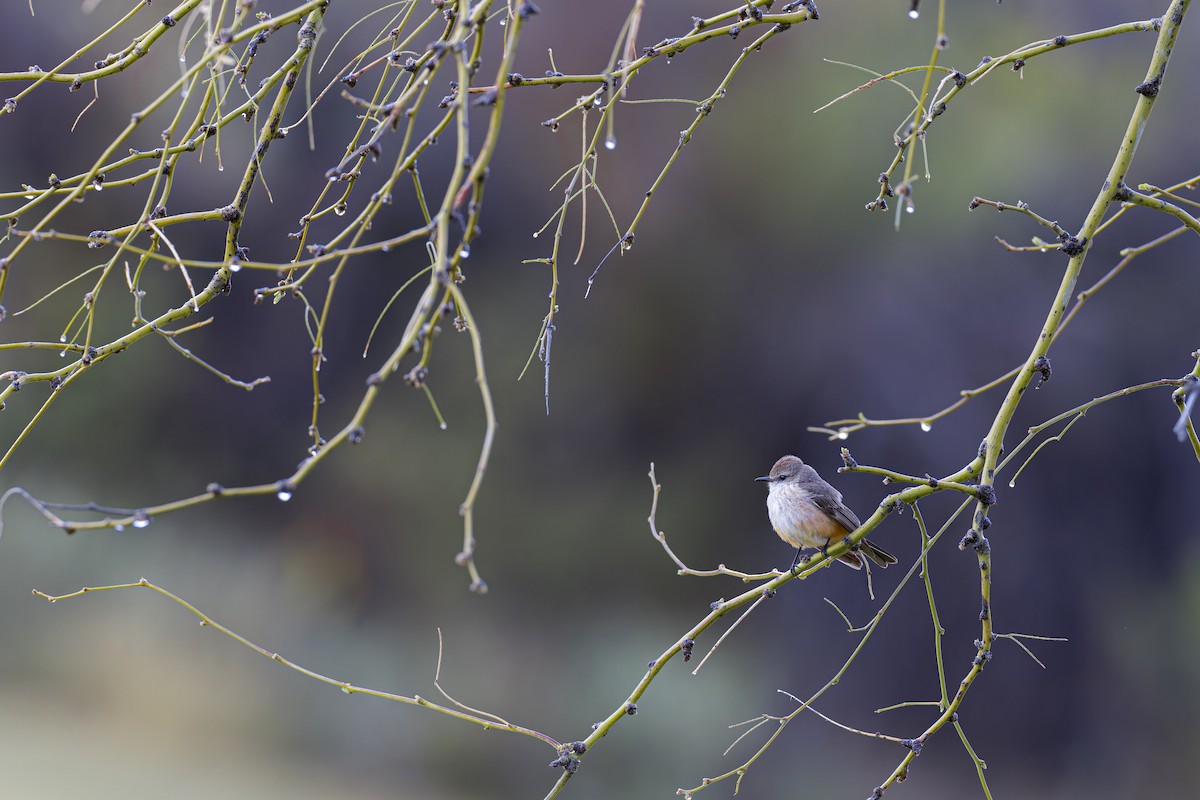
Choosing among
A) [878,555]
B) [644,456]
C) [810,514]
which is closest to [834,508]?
[810,514]

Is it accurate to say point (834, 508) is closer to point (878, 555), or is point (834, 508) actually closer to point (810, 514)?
point (810, 514)

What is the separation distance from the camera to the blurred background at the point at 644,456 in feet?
29.0

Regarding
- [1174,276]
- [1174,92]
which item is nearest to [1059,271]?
[1174,276]

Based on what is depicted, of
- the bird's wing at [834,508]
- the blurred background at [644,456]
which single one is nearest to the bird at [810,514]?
the bird's wing at [834,508]

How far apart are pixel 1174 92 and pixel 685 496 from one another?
576 centimetres

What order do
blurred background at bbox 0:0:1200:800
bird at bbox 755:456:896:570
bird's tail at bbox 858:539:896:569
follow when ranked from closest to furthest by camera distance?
bird's tail at bbox 858:539:896:569 < bird at bbox 755:456:896:570 < blurred background at bbox 0:0:1200:800

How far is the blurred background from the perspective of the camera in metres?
8.83

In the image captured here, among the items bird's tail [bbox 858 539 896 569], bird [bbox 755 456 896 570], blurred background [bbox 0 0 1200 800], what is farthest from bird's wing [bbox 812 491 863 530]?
blurred background [bbox 0 0 1200 800]

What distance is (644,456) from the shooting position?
39.4 feet

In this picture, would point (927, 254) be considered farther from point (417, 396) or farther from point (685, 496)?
point (417, 396)

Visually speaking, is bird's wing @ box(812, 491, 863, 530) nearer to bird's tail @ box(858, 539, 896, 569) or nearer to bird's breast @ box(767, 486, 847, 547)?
bird's breast @ box(767, 486, 847, 547)

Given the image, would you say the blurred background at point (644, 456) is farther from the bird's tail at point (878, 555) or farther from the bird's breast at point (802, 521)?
the bird's tail at point (878, 555)

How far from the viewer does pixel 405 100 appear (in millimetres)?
1720

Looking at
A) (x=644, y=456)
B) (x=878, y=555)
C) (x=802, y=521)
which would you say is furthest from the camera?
(x=644, y=456)
